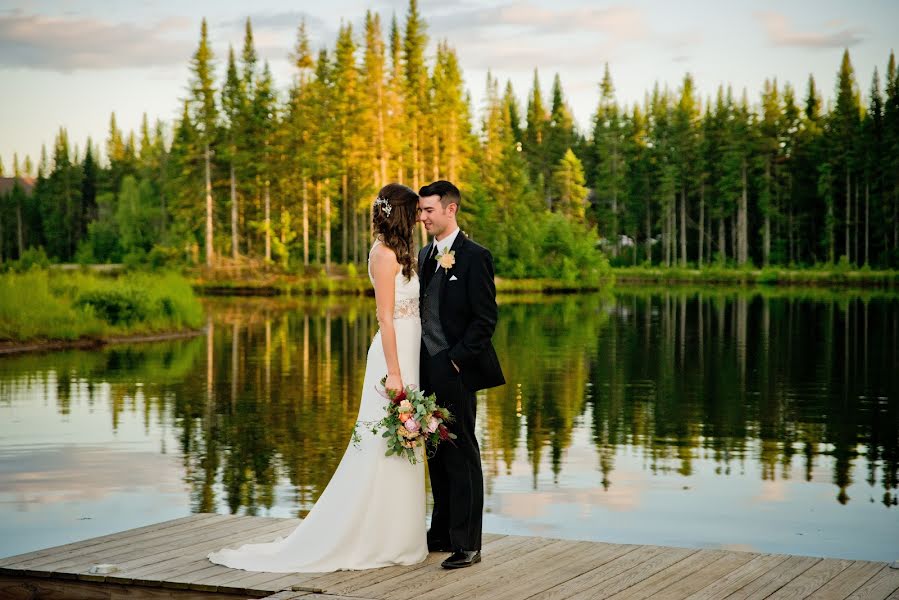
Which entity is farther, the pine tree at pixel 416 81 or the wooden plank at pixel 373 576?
the pine tree at pixel 416 81

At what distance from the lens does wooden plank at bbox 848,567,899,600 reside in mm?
6602

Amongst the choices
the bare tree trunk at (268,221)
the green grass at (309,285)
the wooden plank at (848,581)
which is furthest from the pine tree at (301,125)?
the wooden plank at (848,581)

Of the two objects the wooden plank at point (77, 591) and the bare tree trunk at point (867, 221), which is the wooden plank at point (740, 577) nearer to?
the wooden plank at point (77, 591)

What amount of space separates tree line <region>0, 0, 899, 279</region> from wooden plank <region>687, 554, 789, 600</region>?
67.0m

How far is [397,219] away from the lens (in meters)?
7.38

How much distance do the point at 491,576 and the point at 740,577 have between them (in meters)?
1.49

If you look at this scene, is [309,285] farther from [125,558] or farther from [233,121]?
[125,558]

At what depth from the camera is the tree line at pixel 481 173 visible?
256ft

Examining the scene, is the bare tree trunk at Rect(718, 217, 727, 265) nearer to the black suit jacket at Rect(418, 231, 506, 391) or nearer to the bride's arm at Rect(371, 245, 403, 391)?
the black suit jacket at Rect(418, 231, 506, 391)

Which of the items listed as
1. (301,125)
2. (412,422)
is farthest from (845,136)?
(412,422)

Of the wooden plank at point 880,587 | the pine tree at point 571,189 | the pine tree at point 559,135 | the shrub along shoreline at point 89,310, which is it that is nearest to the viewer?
the wooden plank at point 880,587

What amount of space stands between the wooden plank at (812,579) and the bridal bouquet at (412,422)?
2159 millimetres

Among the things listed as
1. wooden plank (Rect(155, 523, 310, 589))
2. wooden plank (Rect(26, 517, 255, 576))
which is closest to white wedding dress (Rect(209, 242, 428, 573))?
wooden plank (Rect(155, 523, 310, 589))

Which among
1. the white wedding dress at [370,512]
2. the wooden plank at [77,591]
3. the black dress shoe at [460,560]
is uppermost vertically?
the white wedding dress at [370,512]
